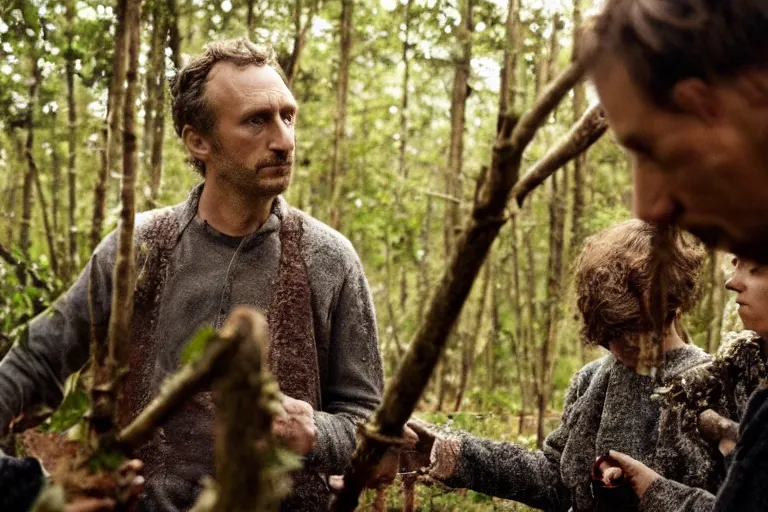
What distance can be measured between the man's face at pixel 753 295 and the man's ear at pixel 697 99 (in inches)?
61.3

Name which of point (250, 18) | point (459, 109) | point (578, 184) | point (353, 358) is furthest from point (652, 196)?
point (459, 109)

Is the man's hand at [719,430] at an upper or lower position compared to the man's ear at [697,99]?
lower

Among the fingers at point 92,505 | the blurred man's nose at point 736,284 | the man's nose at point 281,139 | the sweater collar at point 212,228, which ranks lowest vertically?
the fingers at point 92,505

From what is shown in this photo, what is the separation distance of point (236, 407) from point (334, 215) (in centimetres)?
680

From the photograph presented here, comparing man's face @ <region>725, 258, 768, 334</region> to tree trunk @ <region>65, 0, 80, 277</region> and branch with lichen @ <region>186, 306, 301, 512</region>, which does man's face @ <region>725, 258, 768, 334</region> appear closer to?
branch with lichen @ <region>186, 306, 301, 512</region>

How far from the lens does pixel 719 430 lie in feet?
7.61

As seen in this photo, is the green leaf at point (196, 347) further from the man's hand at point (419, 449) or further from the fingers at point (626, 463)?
the fingers at point (626, 463)

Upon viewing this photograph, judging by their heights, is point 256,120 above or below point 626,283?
above

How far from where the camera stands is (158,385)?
8.95ft

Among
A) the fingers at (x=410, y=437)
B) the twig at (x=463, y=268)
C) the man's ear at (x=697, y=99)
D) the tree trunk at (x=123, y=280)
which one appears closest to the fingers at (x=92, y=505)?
the tree trunk at (x=123, y=280)

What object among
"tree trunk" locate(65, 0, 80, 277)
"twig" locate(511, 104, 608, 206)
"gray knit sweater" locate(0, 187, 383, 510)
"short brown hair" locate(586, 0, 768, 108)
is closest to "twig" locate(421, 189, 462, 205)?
"gray knit sweater" locate(0, 187, 383, 510)

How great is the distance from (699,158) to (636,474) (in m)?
1.77

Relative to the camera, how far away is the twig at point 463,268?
119cm

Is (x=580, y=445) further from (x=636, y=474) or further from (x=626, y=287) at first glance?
(x=626, y=287)
